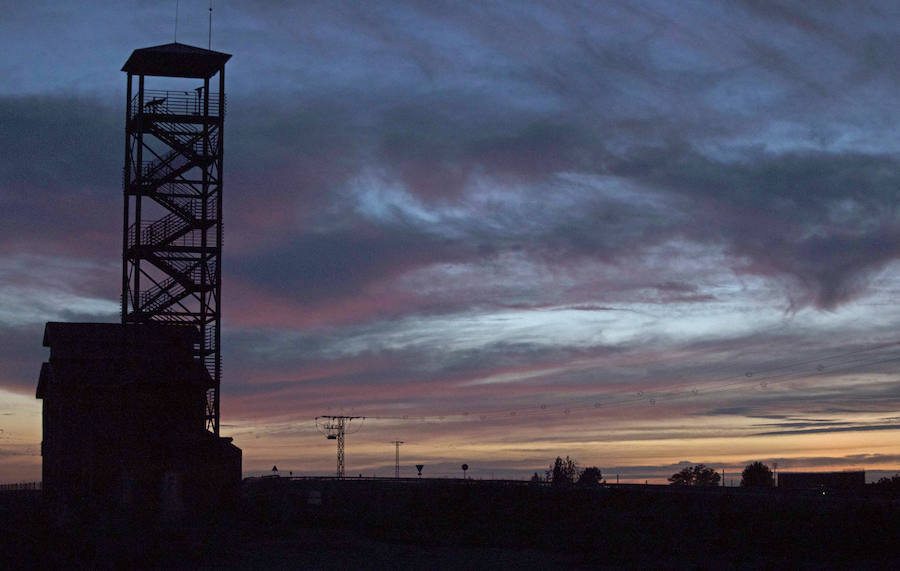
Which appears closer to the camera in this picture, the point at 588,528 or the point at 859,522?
the point at 859,522

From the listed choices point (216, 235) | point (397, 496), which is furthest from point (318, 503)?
point (216, 235)

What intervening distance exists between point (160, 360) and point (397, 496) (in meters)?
18.2

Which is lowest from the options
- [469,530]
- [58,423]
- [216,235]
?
[469,530]

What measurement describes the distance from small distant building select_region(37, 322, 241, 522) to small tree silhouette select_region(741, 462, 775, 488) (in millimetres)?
98109

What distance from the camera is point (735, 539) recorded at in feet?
165

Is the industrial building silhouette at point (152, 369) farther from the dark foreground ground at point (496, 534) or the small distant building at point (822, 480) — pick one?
the small distant building at point (822, 480)

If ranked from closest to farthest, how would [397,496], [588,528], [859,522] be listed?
[859,522]
[588,528]
[397,496]

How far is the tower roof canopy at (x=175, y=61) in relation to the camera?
6319 cm

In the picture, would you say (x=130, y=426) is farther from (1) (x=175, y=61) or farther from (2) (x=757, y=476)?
(2) (x=757, y=476)

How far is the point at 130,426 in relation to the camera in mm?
60062

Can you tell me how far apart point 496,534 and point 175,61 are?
33439mm

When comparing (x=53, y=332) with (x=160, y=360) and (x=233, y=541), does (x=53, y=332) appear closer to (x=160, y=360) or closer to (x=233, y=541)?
(x=160, y=360)

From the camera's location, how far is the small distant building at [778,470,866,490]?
89.0 m

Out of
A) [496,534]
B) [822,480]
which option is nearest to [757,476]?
[822,480]
